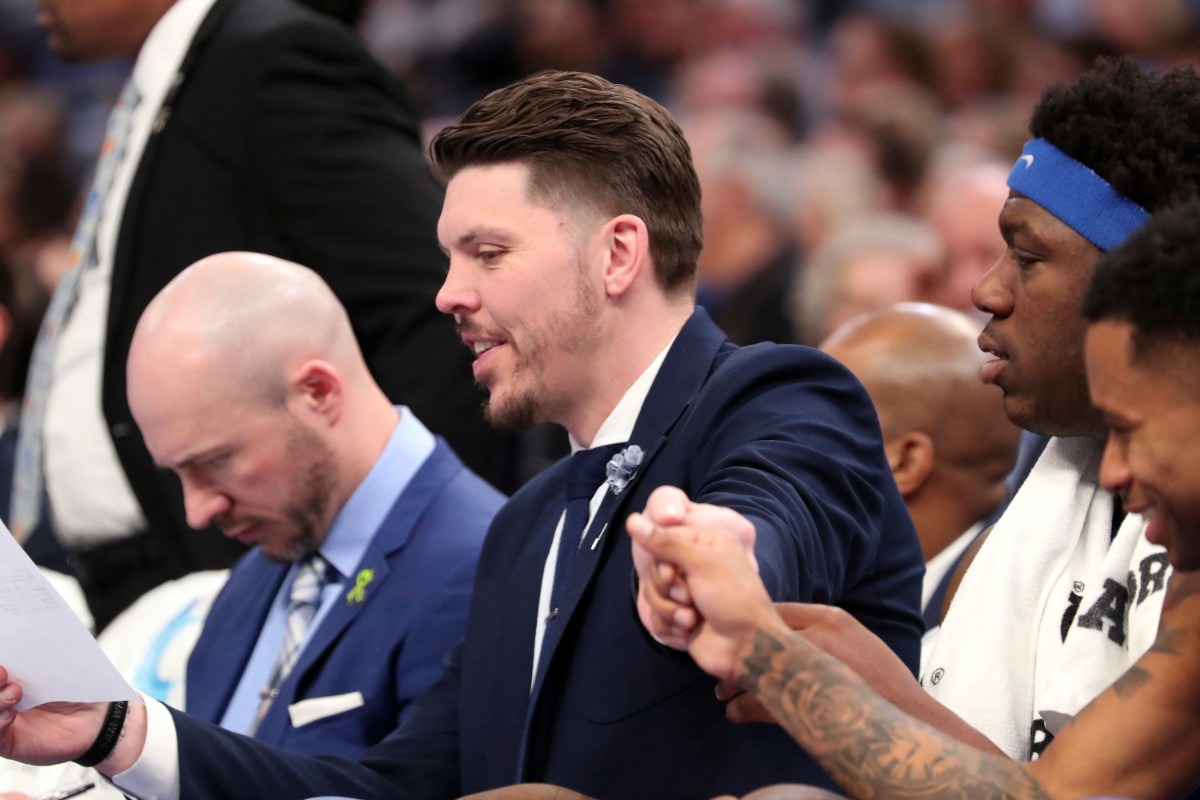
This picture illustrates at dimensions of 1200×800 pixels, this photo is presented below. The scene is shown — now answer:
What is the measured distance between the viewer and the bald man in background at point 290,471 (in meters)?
2.84

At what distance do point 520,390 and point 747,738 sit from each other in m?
0.60

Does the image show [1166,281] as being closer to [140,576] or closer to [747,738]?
[747,738]

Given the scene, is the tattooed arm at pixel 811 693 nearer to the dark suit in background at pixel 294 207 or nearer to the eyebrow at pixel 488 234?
the eyebrow at pixel 488 234

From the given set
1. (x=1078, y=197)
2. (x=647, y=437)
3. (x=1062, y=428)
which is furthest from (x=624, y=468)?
(x=1078, y=197)

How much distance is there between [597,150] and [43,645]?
1.00 m

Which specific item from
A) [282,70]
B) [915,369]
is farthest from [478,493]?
[282,70]

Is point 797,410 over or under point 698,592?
over

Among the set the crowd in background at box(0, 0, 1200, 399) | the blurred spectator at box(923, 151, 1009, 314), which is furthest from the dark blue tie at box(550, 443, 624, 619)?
the blurred spectator at box(923, 151, 1009, 314)

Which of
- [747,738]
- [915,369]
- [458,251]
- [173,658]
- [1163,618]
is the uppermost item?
[915,369]

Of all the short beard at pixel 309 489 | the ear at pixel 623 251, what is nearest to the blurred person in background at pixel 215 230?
the short beard at pixel 309 489

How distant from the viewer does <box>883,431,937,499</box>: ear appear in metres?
3.21

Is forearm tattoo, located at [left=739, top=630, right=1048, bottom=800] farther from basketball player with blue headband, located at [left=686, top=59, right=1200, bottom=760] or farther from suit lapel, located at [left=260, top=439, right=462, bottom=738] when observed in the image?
suit lapel, located at [left=260, top=439, right=462, bottom=738]

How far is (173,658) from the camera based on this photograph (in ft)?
10.8

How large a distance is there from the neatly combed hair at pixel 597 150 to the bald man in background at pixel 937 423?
93 cm
